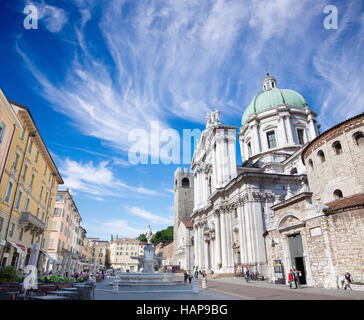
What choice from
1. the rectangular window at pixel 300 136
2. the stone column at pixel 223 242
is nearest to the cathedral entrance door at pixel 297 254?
the stone column at pixel 223 242

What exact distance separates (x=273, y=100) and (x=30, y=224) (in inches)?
1687

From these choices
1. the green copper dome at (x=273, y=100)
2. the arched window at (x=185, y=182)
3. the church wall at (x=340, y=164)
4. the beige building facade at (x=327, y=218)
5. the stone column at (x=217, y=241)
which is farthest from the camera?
the arched window at (x=185, y=182)

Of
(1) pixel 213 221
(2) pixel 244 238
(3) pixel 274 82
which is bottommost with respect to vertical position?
(2) pixel 244 238

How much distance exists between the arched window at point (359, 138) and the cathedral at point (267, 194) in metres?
0.08

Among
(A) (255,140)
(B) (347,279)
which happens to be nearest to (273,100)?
(A) (255,140)

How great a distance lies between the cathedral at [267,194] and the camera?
17.0 m

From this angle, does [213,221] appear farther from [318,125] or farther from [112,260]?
[112,260]

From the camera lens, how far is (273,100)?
47000mm

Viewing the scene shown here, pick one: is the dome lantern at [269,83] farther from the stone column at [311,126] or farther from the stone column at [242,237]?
the stone column at [242,237]

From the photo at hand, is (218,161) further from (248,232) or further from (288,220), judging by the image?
(288,220)

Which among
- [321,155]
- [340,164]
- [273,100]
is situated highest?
[273,100]
